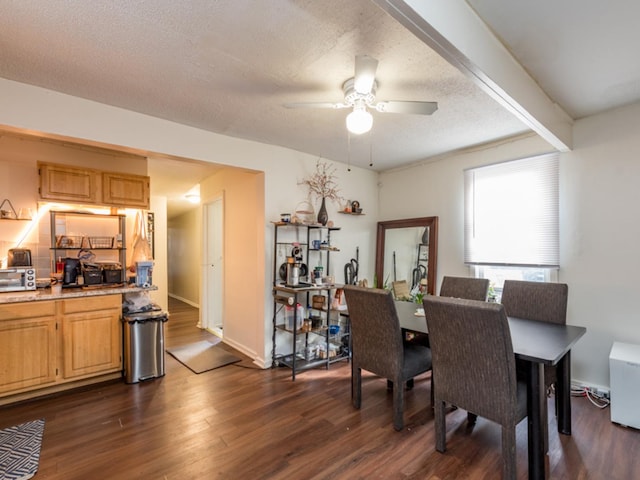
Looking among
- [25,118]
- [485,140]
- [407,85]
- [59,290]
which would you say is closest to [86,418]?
[59,290]

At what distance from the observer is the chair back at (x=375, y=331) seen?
7.38 feet

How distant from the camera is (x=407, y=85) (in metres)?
2.24

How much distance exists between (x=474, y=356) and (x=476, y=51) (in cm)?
163

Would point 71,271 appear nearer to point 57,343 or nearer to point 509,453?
point 57,343

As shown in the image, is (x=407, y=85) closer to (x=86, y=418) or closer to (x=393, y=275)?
(x=393, y=275)

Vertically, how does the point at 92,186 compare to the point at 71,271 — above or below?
above

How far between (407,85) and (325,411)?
255 centimetres

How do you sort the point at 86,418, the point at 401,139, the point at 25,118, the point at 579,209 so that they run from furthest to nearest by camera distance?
the point at 401,139
the point at 579,209
the point at 86,418
the point at 25,118

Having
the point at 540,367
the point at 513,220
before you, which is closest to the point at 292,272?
the point at 540,367

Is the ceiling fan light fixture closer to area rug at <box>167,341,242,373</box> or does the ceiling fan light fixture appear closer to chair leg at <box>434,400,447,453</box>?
chair leg at <box>434,400,447,453</box>

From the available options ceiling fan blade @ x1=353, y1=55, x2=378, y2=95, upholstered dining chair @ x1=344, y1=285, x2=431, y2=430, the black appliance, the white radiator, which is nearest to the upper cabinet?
the black appliance

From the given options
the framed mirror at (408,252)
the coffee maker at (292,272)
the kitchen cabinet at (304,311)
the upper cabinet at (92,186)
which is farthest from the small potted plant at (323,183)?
the upper cabinet at (92,186)

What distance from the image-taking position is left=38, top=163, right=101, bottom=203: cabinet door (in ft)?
9.67

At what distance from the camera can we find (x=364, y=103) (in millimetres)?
2180
